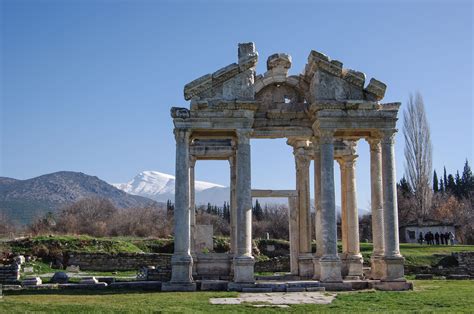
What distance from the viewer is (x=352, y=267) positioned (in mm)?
24391

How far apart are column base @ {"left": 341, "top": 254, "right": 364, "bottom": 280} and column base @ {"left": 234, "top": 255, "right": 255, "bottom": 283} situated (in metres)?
5.46

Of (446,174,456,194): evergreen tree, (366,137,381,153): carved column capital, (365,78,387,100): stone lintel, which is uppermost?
(446,174,456,194): evergreen tree

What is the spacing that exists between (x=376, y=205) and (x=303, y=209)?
3.63 m

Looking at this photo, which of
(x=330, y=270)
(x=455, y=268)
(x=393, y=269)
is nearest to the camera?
(x=330, y=270)

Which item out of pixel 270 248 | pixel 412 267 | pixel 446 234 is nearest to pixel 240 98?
pixel 412 267

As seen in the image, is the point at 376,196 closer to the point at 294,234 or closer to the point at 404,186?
the point at 294,234

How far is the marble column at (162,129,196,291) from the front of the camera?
67.5 feet

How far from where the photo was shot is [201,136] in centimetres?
2328

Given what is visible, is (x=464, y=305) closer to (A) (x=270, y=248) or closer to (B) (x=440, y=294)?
(B) (x=440, y=294)

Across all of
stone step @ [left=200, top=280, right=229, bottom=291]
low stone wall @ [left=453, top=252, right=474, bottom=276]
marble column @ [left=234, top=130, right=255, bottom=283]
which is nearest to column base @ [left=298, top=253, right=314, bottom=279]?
marble column @ [left=234, top=130, right=255, bottom=283]

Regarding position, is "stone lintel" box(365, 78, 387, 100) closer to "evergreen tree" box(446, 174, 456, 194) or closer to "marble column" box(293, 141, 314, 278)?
"marble column" box(293, 141, 314, 278)

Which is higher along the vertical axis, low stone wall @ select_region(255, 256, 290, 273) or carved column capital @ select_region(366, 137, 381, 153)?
carved column capital @ select_region(366, 137, 381, 153)

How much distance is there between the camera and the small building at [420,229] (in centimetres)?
5472

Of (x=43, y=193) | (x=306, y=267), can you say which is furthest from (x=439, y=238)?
(x=43, y=193)
